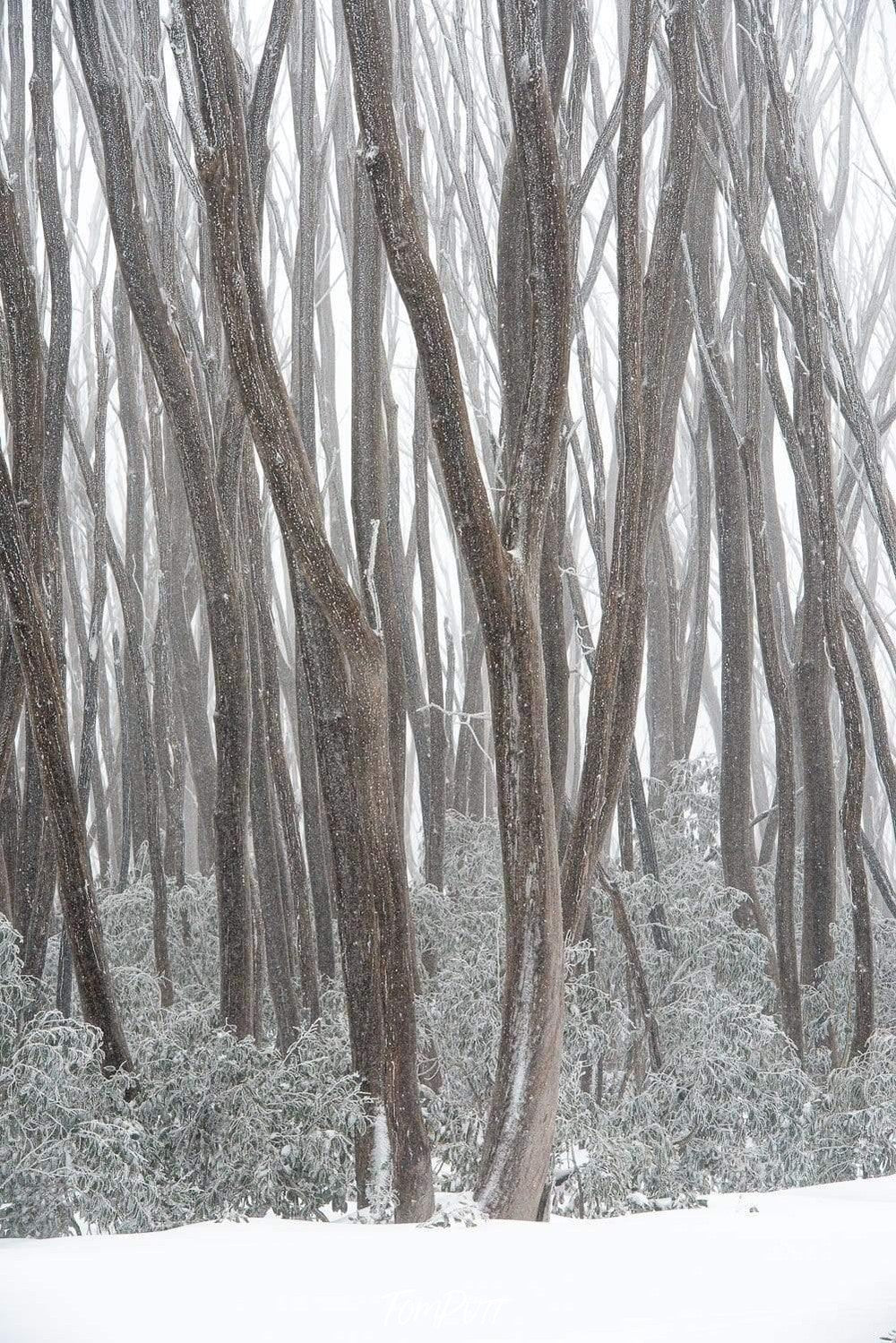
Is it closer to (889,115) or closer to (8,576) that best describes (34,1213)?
(8,576)

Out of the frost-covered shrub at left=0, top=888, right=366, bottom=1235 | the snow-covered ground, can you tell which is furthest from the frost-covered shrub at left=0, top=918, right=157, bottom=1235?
the snow-covered ground

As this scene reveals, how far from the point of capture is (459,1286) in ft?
5.51

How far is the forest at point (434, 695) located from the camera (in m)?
2.35

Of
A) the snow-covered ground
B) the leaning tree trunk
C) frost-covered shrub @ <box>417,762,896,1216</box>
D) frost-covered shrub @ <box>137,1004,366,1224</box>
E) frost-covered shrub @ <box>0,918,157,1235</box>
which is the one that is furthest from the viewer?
frost-covered shrub @ <box>417,762,896,1216</box>

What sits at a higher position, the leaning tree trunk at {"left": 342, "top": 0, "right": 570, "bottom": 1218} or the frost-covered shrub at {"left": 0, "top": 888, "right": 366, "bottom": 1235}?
the leaning tree trunk at {"left": 342, "top": 0, "right": 570, "bottom": 1218}

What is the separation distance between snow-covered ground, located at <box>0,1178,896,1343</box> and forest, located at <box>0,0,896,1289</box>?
189 millimetres

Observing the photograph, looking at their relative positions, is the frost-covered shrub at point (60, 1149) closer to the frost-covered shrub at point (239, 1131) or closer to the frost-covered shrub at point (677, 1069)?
the frost-covered shrub at point (239, 1131)

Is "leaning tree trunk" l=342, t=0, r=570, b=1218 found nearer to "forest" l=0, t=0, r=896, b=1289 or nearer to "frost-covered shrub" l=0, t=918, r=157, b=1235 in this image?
"forest" l=0, t=0, r=896, b=1289

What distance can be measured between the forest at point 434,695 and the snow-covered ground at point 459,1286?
19 cm

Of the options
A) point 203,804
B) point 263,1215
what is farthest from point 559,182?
point 203,804

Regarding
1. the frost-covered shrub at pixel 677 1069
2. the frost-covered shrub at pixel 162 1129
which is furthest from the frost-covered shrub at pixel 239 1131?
the frost-covered shrub at pixel 677 1069

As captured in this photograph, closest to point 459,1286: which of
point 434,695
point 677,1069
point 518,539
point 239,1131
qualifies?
point 239,1131

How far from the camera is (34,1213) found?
250 cm

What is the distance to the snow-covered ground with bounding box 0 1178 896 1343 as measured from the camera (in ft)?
5.07
